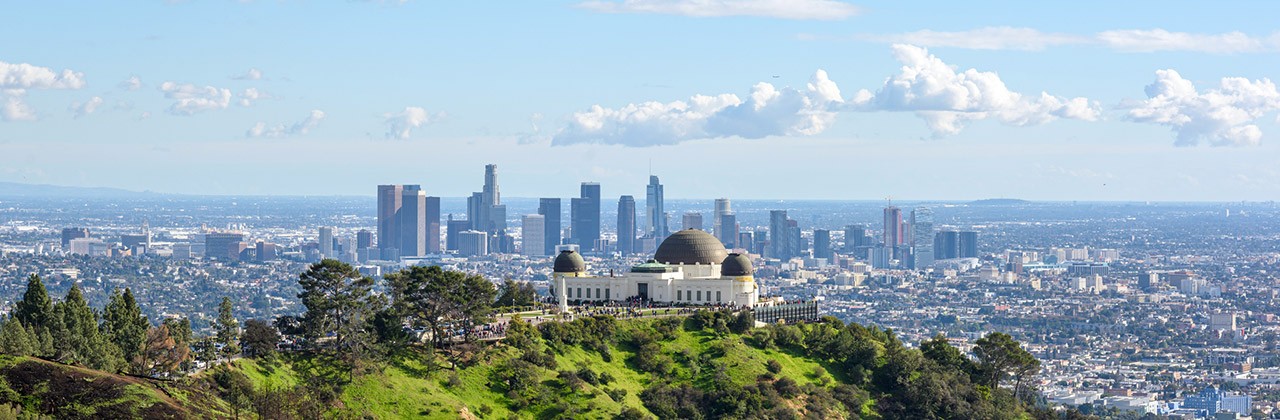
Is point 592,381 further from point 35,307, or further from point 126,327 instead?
point 35,307

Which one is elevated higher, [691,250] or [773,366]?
[691,250]

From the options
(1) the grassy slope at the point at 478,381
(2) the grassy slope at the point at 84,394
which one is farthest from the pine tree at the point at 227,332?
(2) the grassy slope at the point at 84,394

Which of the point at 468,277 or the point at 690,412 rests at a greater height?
the point at 468,277

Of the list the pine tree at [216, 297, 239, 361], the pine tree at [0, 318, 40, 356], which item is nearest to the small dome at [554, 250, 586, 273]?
the pine tree at [216, 297, 239, 361]

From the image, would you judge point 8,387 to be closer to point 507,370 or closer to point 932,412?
point 507,370

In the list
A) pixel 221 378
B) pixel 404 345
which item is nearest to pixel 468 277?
pixel 404 345

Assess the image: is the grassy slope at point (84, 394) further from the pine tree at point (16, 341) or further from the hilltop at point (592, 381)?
the pine tree at point (16, 341)

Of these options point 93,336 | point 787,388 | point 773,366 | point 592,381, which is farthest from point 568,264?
point 93,336
